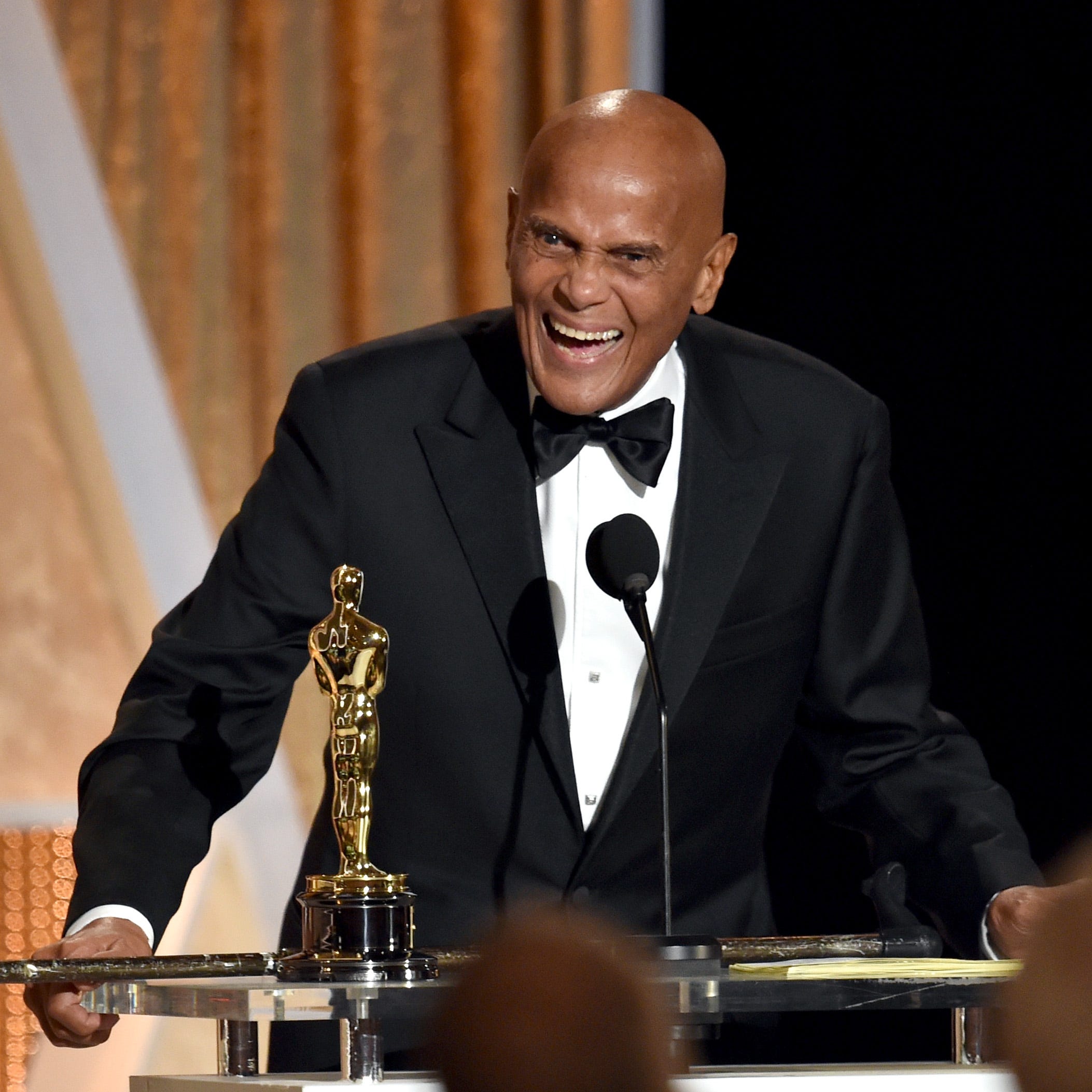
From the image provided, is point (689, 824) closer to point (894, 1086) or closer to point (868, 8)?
point (894, 1086)

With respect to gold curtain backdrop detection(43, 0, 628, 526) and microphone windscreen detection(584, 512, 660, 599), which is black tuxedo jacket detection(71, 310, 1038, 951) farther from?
gold curtain backdrop detection(43, 0, 628, 526)

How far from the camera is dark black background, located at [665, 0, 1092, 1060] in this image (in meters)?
2.86

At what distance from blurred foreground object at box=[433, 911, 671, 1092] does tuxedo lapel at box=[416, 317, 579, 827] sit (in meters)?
1.23

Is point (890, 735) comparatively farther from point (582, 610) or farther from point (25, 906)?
point (25, 906)

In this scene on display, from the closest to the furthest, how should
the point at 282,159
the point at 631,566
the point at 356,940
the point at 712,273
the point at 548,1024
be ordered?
1. the point at 548,1024
2. the point at 356,940
3. the point at 631,566
4. the point at 712,273
5. the point at 282,159

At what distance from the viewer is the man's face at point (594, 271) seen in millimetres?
1833

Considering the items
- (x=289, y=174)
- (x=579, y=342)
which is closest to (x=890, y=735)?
(x=579, y=342)

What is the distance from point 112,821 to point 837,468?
85 cm

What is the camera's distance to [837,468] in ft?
6.59

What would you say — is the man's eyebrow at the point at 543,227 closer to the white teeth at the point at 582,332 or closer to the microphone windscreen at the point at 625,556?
the white teeth at the point at 582,332

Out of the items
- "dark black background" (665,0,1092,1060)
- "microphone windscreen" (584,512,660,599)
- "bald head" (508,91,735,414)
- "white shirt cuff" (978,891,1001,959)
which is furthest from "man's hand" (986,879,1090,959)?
"dark black background" (665,0,1092,1060)

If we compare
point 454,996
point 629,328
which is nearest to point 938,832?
point 629,328

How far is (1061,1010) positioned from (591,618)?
53.4 inches

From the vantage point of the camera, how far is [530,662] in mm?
1825
